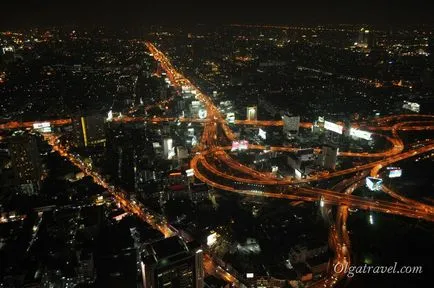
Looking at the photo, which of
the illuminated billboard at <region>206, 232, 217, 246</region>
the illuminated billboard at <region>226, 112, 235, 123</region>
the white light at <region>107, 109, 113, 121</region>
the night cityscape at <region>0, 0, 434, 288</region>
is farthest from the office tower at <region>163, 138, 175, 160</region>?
the white light at <region>107, 109, 113, 121</region>

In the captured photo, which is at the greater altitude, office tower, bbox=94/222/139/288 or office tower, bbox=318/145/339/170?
office tower, bbox=318/145/339/170

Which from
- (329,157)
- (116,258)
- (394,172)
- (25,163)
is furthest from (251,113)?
(116,258)

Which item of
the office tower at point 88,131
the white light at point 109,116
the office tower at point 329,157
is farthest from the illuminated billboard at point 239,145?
the white light at point 109,116

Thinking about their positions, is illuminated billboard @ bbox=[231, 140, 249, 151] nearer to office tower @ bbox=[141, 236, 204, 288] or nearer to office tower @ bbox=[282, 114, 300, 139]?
office tower @ bbox=[282, 114, 300, 139]

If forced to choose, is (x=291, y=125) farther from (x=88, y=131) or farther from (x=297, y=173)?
(x=88, y=131)

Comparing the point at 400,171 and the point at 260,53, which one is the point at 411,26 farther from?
the point at 400,171

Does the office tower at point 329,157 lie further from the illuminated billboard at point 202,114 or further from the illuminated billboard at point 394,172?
the illuminated billboard at point 202,114
